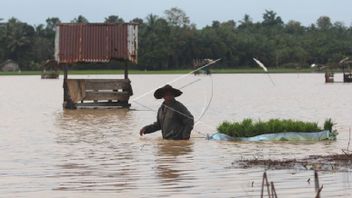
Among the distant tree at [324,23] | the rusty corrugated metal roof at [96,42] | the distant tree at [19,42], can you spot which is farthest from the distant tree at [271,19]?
the rusty corrugated metal roof at [96,42]

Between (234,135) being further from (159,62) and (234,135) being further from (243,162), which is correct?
(159,62)

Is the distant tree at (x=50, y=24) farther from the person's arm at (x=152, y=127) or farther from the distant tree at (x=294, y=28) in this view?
the person's arm at (x=152, y=127)

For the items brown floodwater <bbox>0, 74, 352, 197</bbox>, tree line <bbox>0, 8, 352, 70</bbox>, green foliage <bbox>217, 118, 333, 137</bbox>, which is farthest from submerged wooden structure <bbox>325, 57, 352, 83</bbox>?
green foliage <bbox>217, 118, 333, 137</bbox>

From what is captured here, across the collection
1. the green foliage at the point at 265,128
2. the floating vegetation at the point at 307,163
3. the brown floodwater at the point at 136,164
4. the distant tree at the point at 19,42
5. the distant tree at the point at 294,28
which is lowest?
the brown floodwater at the point at 136,164

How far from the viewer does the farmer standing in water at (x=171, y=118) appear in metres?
13.7

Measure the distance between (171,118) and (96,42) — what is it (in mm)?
13217

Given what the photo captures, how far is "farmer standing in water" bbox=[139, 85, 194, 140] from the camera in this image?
541 inches

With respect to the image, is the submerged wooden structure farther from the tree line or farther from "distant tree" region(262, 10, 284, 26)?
"distant tree" region(262, 10, 284, 26)

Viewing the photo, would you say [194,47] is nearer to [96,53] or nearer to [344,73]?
[344,73]

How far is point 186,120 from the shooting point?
14.1 meters

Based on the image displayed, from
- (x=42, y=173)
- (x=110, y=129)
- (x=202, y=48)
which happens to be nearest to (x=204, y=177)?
(x=42, y=173)

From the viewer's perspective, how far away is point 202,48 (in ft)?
319

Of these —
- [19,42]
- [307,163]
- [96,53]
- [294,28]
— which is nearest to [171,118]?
[307,163]

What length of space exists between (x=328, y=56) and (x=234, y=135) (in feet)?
287
